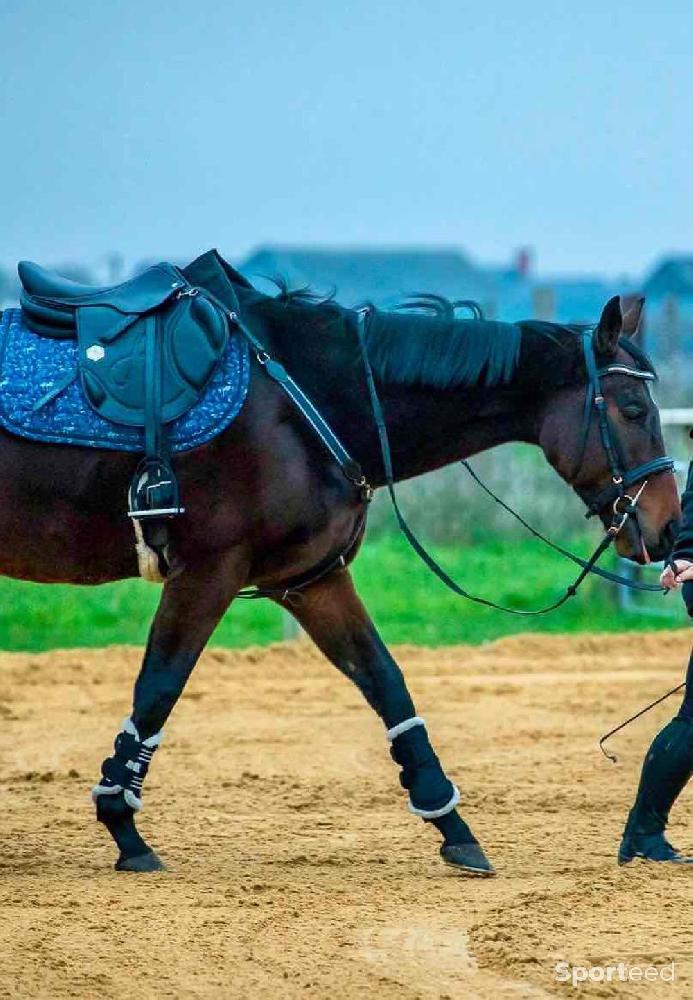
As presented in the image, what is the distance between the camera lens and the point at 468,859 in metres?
5.27

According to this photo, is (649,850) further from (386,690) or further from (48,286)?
(48,286)

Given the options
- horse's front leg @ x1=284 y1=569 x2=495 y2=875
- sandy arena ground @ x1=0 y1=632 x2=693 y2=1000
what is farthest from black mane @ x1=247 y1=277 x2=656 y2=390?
sandy arena ground @ x1=0 y1=632 x2=693 y2=1000

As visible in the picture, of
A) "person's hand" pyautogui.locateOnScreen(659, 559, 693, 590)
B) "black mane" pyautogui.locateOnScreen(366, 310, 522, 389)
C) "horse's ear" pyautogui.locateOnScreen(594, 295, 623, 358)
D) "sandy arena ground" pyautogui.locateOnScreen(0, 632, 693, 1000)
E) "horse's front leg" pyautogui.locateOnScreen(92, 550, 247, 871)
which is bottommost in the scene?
"sandy arena ground" pyautogui.locateOnScreen(0, 632, 693, 1000)

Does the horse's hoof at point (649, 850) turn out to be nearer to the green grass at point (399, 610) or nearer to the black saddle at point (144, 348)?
the black saddle at point (144, 348)

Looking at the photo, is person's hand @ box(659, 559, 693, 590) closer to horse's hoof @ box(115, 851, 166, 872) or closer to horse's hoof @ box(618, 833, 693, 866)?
horse's hoof @ box(618, 833, 693, 866)

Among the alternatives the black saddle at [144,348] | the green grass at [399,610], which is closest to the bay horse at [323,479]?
the black saddle at [144,348]

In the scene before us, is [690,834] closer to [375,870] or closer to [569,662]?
[375,870]

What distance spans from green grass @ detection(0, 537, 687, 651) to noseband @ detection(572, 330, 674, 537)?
539 cm

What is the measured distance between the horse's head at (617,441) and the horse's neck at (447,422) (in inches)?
5.3

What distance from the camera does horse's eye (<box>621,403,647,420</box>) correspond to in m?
5.25

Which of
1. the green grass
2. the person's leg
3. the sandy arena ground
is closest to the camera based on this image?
the sandy arena ground

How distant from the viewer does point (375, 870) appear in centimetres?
529

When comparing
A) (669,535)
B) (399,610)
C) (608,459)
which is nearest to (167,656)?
(608,459)

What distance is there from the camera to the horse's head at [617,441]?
522cm
